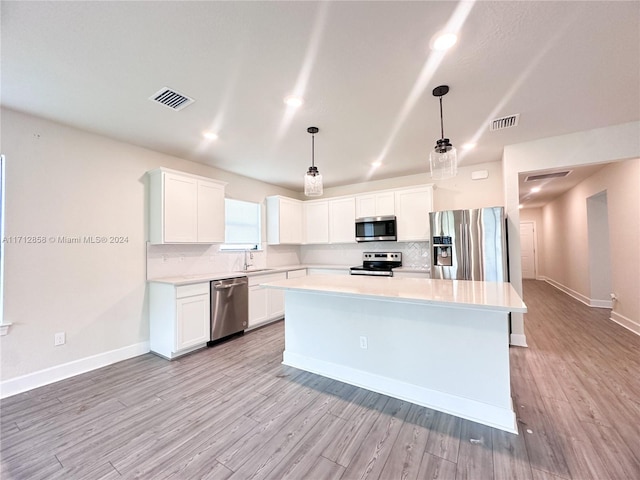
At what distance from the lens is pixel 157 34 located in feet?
5.60

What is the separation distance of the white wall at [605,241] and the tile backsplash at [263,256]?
273 centimetres

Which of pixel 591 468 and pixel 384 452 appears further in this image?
pixel 384 452

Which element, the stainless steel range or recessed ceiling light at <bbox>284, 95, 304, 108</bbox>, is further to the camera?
the stainless steel range

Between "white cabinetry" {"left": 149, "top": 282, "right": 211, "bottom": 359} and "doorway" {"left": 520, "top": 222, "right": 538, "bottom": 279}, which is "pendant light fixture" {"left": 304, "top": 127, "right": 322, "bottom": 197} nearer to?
"white cabinetry" {"left": 149, "top": 282, "right": 211, "bottom": 359}

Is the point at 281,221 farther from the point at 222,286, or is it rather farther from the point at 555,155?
the point at 555,155

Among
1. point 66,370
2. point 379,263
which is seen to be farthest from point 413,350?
point 66,370

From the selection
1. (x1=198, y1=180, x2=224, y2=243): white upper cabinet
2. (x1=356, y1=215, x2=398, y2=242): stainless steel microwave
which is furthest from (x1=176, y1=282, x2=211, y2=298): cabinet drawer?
(x1=356, y1=215, x2=398, y2=242): stainless steel microwave

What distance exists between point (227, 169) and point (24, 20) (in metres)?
2.98

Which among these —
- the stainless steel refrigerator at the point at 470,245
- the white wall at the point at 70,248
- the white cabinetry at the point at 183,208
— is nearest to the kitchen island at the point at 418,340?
the stainless steel refrigerator at the point at 470,245

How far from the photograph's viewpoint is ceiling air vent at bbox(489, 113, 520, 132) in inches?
112

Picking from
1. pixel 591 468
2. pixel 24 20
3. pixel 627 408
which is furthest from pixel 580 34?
pixel 24 20

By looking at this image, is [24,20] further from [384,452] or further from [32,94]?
[384,452]

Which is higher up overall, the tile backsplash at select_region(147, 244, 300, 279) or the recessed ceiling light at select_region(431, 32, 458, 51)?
the recessed ceiling light at select_region(431, 32, 458, 51)

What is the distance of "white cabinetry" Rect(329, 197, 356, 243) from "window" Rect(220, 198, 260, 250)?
1.45m
